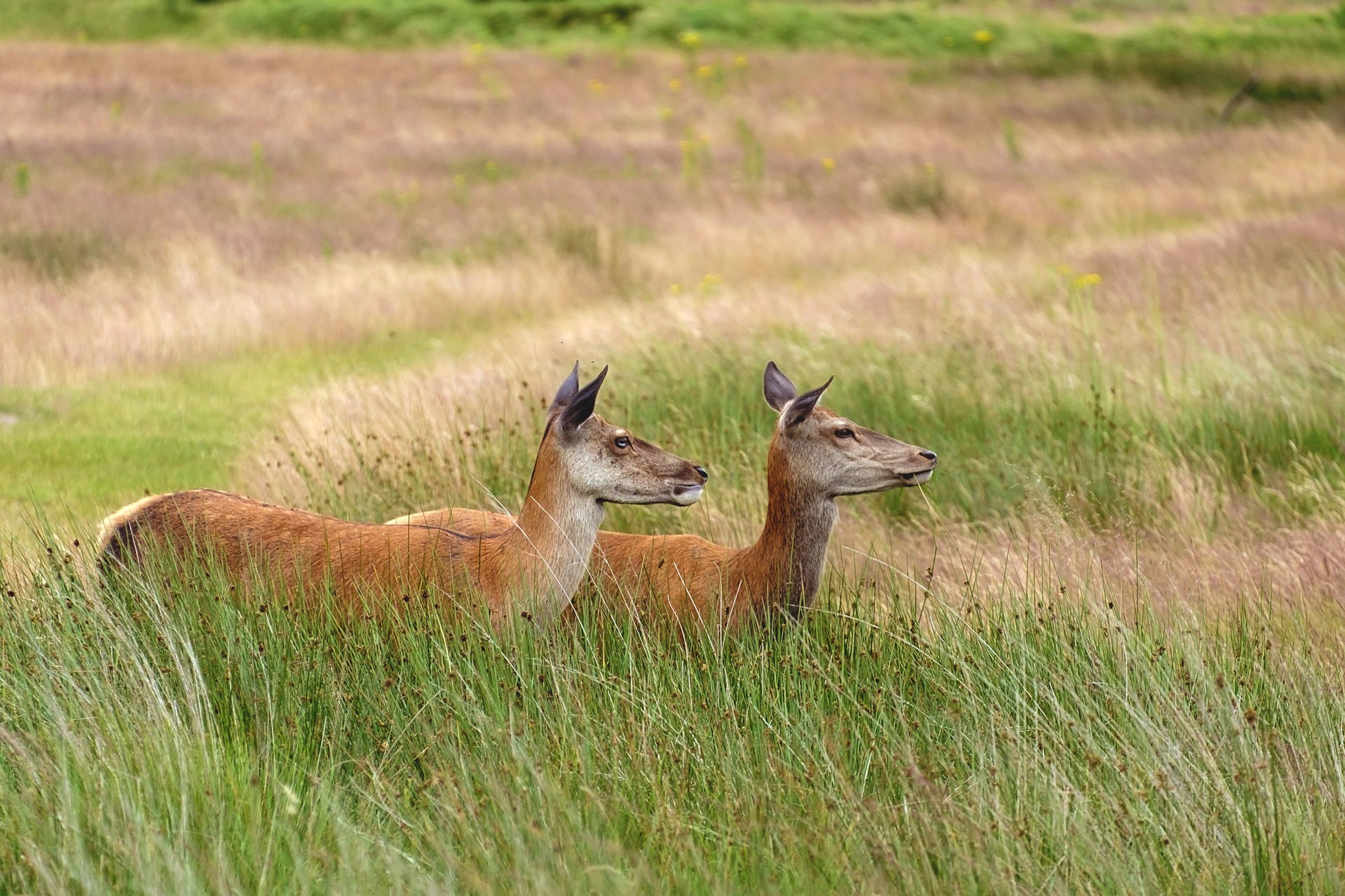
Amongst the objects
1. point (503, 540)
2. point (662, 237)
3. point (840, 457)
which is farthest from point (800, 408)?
point (662, 237)

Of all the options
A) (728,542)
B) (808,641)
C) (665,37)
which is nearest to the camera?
(808,641)

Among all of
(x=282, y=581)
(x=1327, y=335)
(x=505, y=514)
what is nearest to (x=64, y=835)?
(x=282, y=581)

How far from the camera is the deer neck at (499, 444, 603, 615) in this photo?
5266mm

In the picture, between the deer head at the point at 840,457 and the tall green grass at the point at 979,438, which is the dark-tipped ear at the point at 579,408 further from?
the tall green grass at the point at 979,438

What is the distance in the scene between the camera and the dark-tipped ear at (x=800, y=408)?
5355 millimetres

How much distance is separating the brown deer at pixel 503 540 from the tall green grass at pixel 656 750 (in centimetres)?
14

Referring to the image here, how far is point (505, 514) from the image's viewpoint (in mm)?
6461

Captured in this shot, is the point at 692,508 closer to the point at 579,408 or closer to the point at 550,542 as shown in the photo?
the point at 550,542

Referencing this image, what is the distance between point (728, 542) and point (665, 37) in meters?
33.8

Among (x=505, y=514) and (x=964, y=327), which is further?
(x=964, y=327)

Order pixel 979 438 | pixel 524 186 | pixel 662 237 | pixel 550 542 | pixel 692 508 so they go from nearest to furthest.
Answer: pixel 550 542 → pixel 692 508 → pixel 979 438 → pixel 662 237 → pixel 524 186

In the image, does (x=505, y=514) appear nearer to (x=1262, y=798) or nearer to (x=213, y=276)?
(x=1262, y=798)

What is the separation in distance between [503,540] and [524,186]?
16782mm

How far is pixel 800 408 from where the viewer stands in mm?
5422
